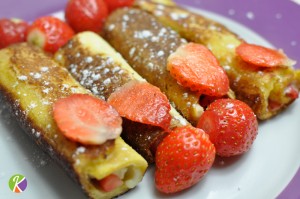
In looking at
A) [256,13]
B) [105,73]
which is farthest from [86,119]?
[256,13]

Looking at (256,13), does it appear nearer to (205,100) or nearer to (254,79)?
(254,79)

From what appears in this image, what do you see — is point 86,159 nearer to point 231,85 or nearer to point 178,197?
point 178,197

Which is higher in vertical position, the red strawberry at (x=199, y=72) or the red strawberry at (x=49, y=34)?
the red strawberry at (x=199, y=72)

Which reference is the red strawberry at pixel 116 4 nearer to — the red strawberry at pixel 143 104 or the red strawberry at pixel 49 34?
the red strawberry at pixel 49 34

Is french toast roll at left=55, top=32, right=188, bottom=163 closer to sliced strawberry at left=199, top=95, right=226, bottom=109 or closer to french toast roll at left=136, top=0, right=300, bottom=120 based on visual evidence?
sliced strawberry at left=199, top=95, right=226, bottom=109

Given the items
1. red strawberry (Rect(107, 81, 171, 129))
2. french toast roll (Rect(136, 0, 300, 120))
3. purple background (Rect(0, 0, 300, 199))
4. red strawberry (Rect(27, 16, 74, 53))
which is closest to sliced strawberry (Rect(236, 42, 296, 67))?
french toast roll (Rect(136, 0, 300, 120))

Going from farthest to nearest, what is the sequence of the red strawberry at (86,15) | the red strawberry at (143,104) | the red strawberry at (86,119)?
1. the red strawberry at (86,15)
2. the red strawberry at (143,104)
3. the red strawberry at (86,119)

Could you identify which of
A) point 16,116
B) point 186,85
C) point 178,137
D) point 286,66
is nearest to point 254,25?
point 286,66

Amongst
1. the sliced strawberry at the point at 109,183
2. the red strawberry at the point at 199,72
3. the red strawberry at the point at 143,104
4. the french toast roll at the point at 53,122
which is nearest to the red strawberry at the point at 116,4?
the french toast roll at the point at 53,122
